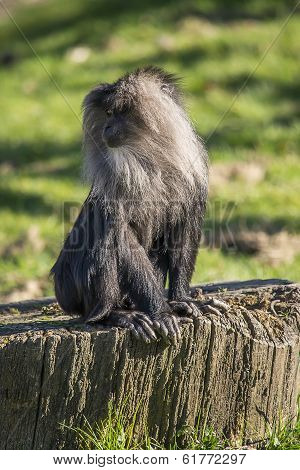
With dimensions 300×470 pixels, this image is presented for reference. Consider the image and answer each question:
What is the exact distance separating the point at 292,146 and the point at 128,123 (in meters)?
5.22

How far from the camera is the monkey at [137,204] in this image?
455cm

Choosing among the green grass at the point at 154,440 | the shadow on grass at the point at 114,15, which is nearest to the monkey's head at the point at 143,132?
the green grass at the point at 154,440

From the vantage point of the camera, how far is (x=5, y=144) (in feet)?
34.2

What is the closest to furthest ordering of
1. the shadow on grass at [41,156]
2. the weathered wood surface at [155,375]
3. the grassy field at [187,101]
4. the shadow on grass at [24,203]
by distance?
the weathered wood surface at [155,375], the grassy field at [187,101], the shadow on grass at [24,203], the shadow on grass at [41,156]

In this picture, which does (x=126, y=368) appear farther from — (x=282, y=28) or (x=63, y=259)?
(x=282, y=28)

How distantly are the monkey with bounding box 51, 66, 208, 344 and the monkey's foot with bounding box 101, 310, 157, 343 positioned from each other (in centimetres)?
11

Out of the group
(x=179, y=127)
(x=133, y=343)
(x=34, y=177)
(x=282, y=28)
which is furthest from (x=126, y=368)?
(x=282, y=28)

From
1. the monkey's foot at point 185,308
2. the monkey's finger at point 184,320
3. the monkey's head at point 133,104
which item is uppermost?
the monkey's head at point 133,104

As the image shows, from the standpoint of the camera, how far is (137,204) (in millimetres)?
4719

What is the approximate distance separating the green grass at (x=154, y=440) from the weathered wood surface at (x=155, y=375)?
40 mm

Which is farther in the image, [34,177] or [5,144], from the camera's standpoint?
[5,144]

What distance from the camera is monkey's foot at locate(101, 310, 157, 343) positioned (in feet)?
13.3

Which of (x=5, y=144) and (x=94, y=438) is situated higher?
(x=5, y=144)

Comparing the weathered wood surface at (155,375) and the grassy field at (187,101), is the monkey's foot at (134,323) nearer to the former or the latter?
the weathered wood surface at (155,375)
